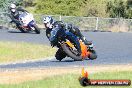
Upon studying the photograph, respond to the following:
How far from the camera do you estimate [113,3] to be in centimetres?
4397

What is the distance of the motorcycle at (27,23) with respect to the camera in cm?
3097

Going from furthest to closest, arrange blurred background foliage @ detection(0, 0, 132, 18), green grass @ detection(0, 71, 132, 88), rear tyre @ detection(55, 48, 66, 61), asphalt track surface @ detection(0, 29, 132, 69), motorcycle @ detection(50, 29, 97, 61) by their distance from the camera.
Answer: blurred background foliage @ detection(0, 0, 132, 18) < rear tyre @ detection(55, 48, 66, 61) < motorcycle @ detection(50, 29, 97, 61) < asphalt track surface @ detection(0, 29, 132, 69) < green grass @ detection(0, 71, 132, 88)

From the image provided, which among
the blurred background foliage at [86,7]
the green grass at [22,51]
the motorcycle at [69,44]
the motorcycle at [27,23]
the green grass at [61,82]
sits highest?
the green grass at [61,82]

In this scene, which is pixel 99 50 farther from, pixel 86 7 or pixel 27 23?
pixel 86 7

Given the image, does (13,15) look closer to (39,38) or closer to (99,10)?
(39,38)

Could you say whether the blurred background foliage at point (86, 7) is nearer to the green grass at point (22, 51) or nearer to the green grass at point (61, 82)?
the green grass at point (22, 51)

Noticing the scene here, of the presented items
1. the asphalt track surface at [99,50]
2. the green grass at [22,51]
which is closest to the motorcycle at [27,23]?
the asphalt track surface at [99,50]

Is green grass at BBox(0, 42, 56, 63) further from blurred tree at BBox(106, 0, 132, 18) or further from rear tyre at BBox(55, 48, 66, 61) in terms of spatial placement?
blurred tree at BBox(106, 0, 132, 18)

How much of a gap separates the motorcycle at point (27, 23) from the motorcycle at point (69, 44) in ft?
42.3

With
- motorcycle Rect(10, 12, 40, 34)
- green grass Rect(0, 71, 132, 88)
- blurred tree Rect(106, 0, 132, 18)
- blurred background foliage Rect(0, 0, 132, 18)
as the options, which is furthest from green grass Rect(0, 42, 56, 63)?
blurred tree Rect(106, 0, 132, 18)

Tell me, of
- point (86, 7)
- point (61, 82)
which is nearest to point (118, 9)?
point (86, 7)

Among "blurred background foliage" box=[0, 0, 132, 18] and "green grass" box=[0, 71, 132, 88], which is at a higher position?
"green grass" box=[0, 71, 132, 88]

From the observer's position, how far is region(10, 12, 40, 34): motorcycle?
30969 mm

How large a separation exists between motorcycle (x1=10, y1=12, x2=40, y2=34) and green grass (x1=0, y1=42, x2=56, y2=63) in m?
6.13
